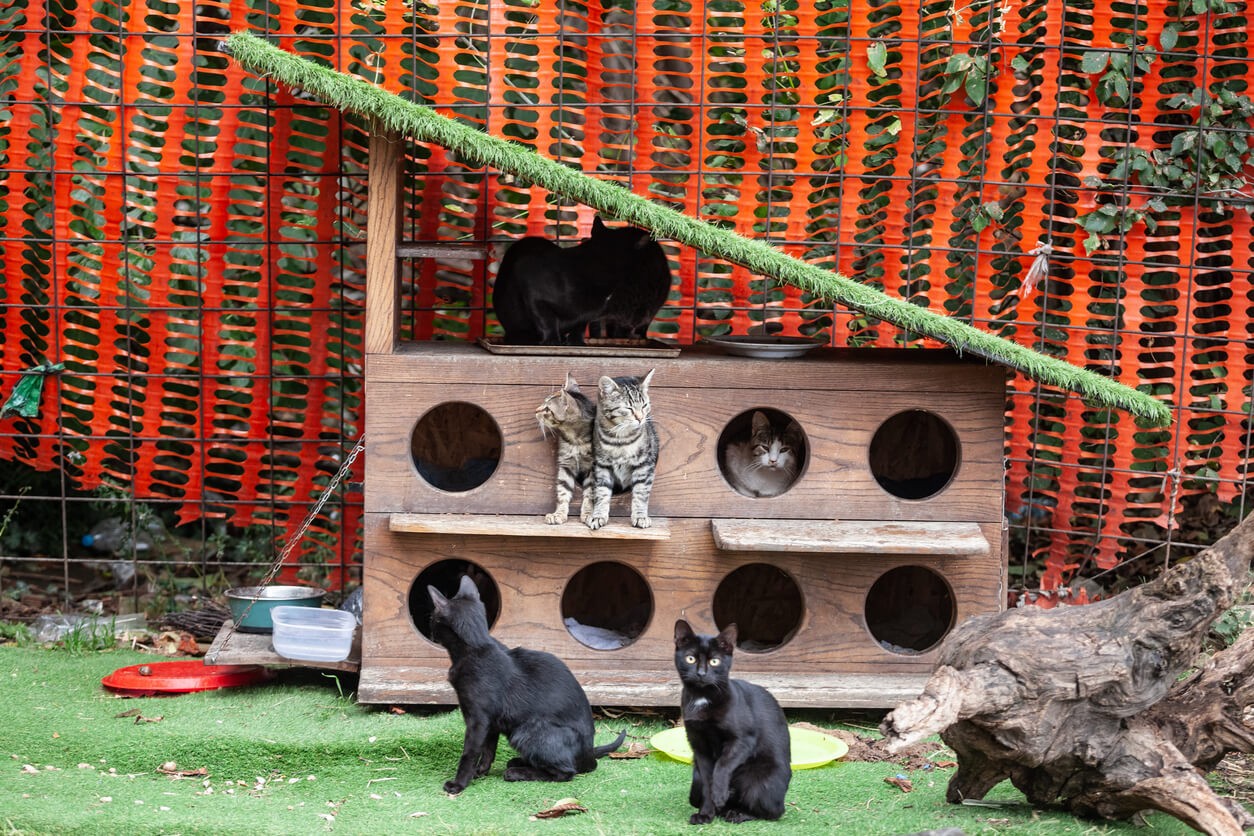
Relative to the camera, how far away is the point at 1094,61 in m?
5.35

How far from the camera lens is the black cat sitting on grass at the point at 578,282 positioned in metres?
4.74

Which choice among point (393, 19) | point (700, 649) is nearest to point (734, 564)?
point (700, 649)

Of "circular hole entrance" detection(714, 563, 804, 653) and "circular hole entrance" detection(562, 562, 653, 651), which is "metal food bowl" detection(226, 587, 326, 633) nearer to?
"circular hole entrance" detection(562, 562, 653, 651)

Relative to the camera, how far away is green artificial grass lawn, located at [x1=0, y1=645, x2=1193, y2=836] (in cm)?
362

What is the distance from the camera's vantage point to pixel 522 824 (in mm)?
3619

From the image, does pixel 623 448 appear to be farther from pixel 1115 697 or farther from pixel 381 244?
pixel 1115 697

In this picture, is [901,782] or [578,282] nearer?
[901,782]

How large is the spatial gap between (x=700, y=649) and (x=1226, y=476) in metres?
3.12

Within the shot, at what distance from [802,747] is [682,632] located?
1.01 m

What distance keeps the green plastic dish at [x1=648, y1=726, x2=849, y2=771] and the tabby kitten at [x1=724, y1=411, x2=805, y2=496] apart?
1011 mm

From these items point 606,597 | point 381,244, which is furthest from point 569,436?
point 606,597

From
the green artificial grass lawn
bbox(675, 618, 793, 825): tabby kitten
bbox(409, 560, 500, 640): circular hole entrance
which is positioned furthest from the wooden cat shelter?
bbox(675, 618, 793, 825): tabby kitten

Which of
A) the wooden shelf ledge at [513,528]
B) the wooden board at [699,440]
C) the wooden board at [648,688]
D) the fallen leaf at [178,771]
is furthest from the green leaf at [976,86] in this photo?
the fallen leaf at [178,771]

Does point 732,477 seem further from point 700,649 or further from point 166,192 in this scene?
point 166,192
